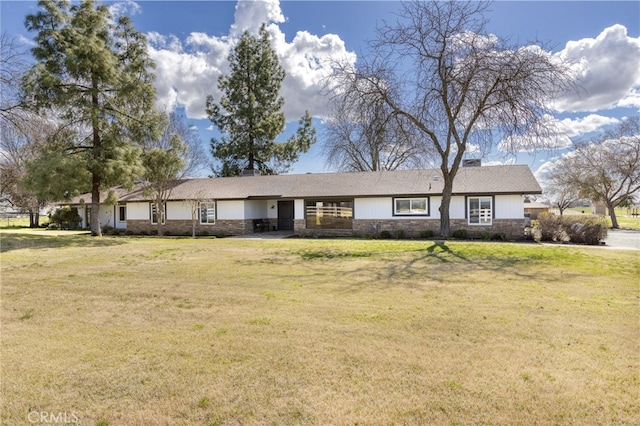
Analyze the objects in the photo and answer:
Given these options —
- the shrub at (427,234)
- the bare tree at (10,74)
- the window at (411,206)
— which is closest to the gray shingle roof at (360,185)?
the window at (411,206)

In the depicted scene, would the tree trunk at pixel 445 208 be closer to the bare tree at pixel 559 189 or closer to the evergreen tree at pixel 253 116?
the evergreen tree at pixel 253 116

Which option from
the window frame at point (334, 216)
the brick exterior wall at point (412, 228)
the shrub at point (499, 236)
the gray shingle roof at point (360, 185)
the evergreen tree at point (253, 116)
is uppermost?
the evergreen tree at point (253, 116)

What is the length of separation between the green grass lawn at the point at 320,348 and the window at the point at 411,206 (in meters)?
11.4

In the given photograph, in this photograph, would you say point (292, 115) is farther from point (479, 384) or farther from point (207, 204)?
point (479, 384)

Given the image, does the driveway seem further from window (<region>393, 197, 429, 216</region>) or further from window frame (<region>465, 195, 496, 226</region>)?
window (<region>393, 197, 429, 216</region>)

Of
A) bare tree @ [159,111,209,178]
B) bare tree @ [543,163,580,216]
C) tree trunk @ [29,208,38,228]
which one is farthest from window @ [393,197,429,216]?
tree trunk @ [29,208,38,228]

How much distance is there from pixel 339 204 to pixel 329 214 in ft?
2.82

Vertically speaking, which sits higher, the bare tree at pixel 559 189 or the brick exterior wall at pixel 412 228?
the bare tree at pixel 559 189

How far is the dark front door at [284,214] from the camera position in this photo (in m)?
25.3

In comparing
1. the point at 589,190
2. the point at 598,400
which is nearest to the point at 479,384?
the point at 598,400

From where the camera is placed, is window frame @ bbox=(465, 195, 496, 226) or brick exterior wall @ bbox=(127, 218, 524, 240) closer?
brick exterior wall @ bbox=(127, 218, 524, 240)

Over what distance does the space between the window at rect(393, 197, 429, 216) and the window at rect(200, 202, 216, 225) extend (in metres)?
11.7

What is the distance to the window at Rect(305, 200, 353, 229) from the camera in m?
21.1

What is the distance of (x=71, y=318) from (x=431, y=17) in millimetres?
15875
